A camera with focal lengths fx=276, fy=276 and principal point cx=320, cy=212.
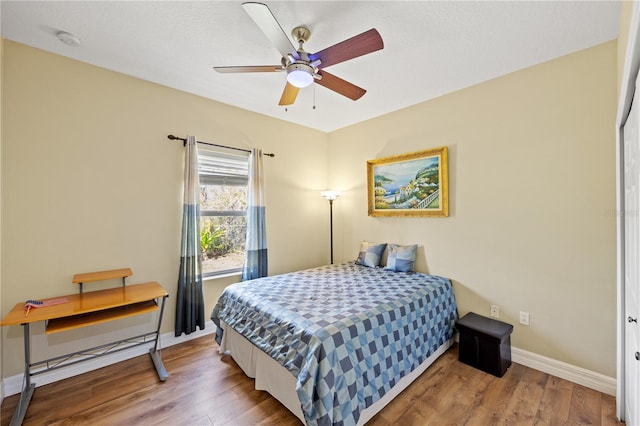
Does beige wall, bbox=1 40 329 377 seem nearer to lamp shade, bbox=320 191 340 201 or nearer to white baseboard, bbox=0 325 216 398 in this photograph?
white baseboard, bbox=0 325 216 398

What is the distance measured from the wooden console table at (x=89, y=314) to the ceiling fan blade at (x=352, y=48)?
219cm

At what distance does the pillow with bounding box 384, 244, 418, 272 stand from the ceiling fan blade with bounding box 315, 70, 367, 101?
1810mm

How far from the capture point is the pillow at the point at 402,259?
123 inches

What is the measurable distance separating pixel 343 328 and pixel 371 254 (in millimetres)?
1803

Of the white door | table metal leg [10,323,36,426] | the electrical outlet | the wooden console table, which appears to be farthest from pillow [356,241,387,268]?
table metal leg [10,323,36,426]

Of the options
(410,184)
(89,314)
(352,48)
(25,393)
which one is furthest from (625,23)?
(25,393)

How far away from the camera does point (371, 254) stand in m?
3.49

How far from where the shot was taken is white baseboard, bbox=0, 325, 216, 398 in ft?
6.79

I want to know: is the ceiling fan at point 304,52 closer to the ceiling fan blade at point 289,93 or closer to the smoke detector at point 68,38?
the ceiling fan blade at point 289,93

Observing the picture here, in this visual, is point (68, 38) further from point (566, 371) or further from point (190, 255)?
point (566, 371)

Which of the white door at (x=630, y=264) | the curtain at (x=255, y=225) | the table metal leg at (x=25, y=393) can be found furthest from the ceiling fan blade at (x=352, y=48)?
the table metal leg at (x=25, y=393)

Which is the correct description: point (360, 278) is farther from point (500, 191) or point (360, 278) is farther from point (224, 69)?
point (224, 69)

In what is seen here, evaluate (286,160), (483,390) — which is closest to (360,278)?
(483,390)

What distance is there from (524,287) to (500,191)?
2.91ft
